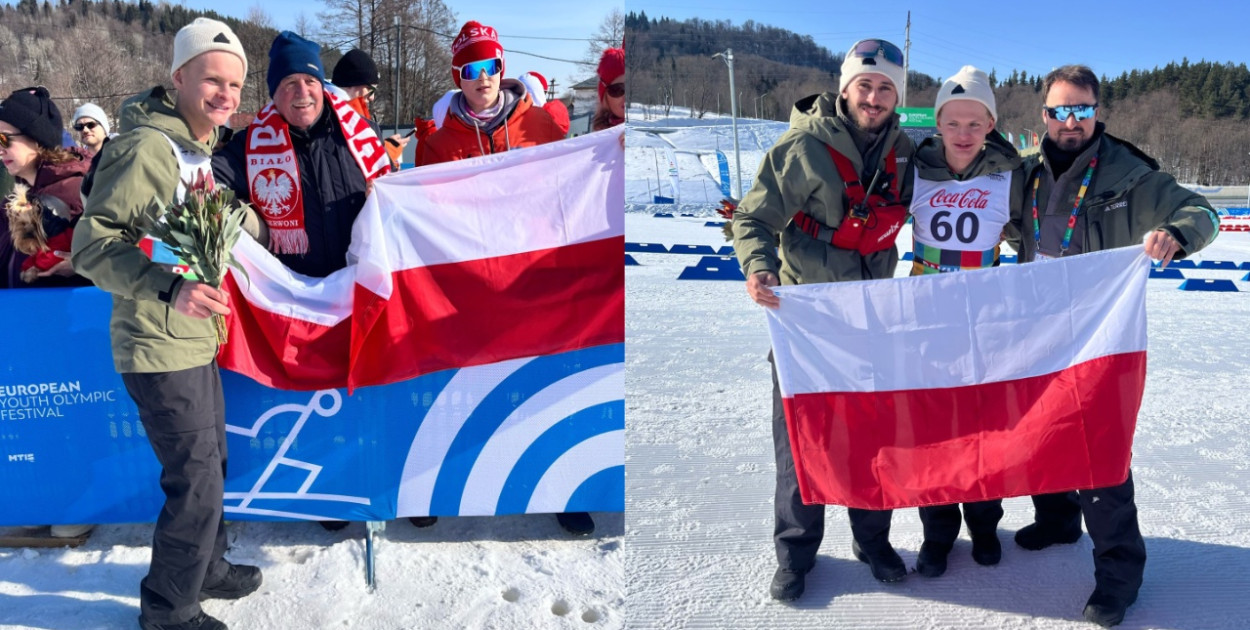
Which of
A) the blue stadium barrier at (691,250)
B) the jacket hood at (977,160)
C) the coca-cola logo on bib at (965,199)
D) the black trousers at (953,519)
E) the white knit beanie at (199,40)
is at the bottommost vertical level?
the black trousers at (953,519)

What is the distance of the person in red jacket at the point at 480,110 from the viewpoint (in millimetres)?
3621

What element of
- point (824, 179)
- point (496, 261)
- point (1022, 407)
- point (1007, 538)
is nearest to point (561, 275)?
point (496, 261)

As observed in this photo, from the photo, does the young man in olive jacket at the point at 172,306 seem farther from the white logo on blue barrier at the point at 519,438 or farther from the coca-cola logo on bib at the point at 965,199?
the coca-cola logo on bib at the point at 965,199

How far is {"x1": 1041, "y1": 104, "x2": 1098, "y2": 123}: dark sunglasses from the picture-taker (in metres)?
2.84

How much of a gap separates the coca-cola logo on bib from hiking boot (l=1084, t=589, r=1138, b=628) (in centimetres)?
139

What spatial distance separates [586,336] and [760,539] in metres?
1.09

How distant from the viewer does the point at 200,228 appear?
253 cm

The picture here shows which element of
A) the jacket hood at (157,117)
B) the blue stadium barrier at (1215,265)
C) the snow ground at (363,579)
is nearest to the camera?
the jacket hood at (157,117)

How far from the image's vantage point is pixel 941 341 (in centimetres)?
286

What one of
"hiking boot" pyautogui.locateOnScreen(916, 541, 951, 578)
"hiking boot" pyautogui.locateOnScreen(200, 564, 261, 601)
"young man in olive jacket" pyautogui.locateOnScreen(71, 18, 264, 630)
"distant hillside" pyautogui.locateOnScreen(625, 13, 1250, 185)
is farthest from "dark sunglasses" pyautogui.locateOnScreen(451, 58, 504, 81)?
"distant hillside" pyautogui.locateOnScreen(625, 13, 1250, 185)

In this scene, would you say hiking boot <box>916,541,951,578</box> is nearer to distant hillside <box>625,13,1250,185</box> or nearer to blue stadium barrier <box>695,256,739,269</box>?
blue stadium barrier <box>695,256,739,269</box>

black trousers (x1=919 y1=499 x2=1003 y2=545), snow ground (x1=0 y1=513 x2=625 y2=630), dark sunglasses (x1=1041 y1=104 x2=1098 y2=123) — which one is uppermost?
dark sunglasses (x1=1041 y1=104 x2=1098 y2=123)

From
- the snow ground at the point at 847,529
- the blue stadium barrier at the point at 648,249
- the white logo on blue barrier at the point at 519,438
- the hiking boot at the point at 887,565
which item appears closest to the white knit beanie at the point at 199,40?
the white logo on blue barrier at the point at 519,438

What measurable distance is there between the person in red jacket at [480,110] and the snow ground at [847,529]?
1.65 meters
